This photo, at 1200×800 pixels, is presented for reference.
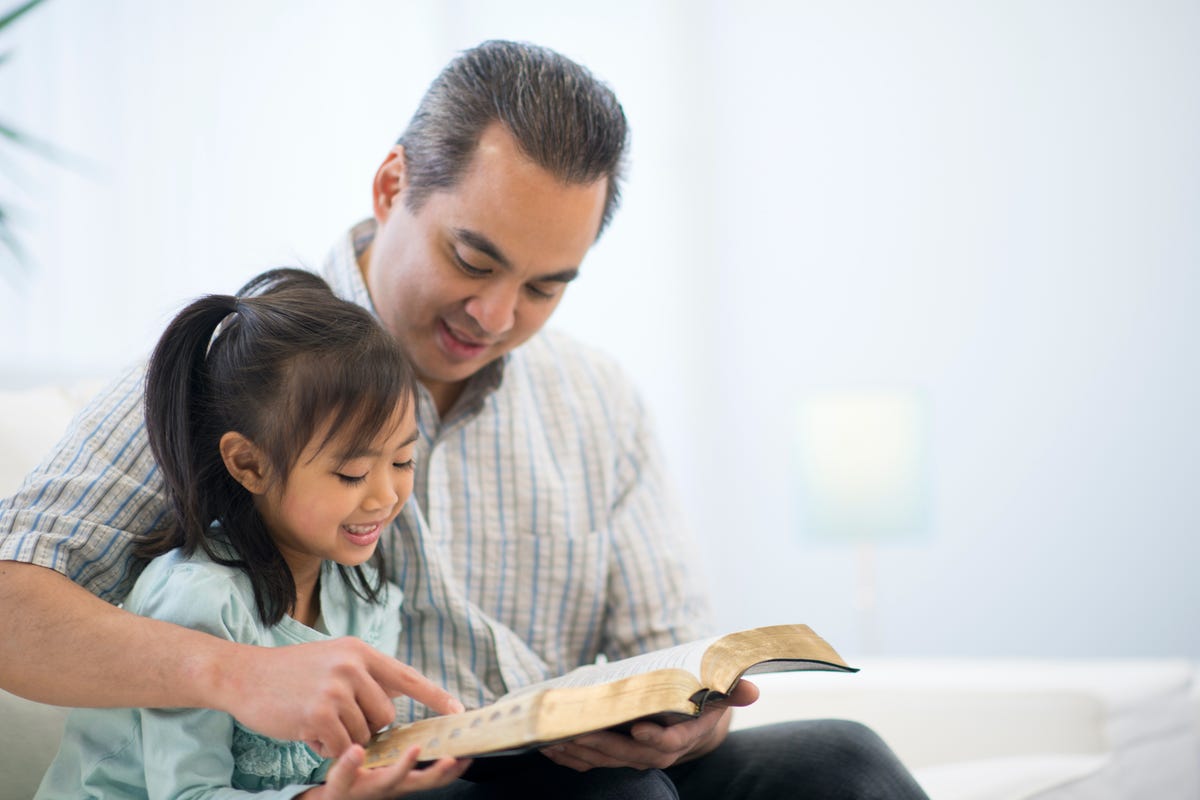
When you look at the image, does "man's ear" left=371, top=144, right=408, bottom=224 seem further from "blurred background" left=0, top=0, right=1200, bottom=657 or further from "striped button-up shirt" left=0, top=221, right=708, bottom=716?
"blurred background" left=0, top=0, right=1200, bottom=657

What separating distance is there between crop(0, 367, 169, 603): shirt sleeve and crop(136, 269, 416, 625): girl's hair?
0.11 feet

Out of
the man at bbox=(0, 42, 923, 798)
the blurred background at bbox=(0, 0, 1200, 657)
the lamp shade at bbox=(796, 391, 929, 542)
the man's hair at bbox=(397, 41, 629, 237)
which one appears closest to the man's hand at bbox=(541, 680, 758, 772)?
the man at bbox=(0, 42, 923, 798)

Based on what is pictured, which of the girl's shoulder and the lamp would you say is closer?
the girl's shoulder

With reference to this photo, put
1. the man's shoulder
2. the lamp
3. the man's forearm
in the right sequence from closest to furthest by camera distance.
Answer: the man's forearm
the man's shoulder
the lamp

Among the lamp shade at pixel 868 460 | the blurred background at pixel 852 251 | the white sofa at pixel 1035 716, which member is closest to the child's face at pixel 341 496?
the white sofa at pixel 1035 716

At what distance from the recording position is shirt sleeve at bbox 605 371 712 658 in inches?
57.4

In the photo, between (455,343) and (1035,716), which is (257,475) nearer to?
(455,343)

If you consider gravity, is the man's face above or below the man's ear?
below

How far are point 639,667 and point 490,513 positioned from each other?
476 mm

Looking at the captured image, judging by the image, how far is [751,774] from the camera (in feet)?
4.03

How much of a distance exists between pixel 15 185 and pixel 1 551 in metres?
1.53

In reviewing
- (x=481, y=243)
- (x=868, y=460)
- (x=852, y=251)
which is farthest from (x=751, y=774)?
(x=852, y=251)

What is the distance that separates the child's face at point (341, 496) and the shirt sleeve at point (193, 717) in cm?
7

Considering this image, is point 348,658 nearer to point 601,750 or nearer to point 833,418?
point 601,750
